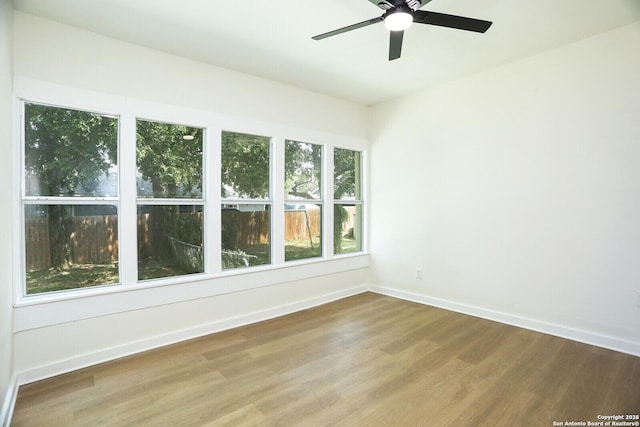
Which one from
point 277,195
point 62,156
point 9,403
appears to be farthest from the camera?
point 277,195

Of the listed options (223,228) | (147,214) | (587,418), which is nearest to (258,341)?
(223,228)

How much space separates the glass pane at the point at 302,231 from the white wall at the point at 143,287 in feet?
0.72

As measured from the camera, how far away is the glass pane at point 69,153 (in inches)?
100

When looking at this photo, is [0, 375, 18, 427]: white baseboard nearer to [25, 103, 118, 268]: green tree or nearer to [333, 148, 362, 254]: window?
[25, 103, 118, 268]: green tree

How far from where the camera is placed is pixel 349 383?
2.43 metres

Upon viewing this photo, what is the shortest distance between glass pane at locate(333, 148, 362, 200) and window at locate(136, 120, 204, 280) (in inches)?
78.9

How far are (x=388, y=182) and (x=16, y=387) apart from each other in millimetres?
4394

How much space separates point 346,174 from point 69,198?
338 cm

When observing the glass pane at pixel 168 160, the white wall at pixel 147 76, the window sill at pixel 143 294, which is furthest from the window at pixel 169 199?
the white wall at pixel 147 76

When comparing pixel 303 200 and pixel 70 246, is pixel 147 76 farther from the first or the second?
pixel 303 200

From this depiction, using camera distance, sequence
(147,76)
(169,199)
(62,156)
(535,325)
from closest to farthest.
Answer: (62,156), (147,76), (169,199), (535,325)

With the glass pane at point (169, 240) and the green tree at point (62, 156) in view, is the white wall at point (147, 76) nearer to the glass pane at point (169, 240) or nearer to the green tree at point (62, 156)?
the green tree at point (62, 156)

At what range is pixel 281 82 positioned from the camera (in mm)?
4004

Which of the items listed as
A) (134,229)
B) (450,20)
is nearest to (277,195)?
(134,229)
